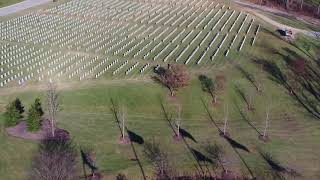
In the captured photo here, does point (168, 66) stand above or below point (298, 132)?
above

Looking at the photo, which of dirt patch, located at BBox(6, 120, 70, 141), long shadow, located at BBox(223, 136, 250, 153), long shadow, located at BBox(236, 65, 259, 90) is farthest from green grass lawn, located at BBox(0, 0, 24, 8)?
long shadow, located at BBox(223, 136, 250, 153)

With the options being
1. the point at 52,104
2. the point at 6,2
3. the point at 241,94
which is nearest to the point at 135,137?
the point at 52,104

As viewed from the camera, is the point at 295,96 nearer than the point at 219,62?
Yes

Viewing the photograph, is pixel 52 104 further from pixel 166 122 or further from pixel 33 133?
pixel 166 122

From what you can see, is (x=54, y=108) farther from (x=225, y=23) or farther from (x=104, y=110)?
(x=225, y=23)

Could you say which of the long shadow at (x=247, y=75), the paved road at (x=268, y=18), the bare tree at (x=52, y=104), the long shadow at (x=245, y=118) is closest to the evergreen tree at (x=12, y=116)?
the bare tree at (x=52, y=104)

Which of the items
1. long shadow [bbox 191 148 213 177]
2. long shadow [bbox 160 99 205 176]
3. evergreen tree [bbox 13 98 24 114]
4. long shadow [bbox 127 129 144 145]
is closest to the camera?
long shadow [bbox 160 99 205 176]

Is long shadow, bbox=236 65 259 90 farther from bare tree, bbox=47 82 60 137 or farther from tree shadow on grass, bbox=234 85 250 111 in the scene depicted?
bare tree, bbox=47 82 60 137

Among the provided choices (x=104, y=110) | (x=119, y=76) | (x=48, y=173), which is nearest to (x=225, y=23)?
(x=119, y=76)
